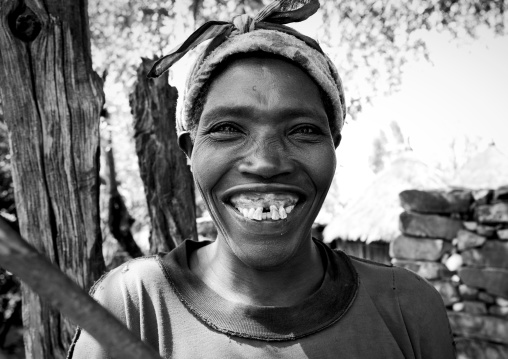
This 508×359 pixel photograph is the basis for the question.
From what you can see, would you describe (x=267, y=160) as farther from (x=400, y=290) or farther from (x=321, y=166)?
(x=400, y=290)

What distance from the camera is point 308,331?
1.36m

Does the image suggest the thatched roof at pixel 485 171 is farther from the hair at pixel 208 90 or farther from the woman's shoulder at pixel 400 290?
the hair at pixel 208 90

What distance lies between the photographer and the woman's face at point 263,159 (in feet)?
4.42

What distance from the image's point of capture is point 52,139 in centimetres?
211

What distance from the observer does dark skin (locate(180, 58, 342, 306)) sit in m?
1.35

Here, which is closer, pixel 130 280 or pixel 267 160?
pixel 267 160

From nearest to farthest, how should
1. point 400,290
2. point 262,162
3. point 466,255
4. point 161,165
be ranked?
point 262,162, point 400,290, point 161,165, point 466,255

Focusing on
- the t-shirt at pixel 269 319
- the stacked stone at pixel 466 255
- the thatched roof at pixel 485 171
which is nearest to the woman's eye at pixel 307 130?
the t-shirt at pixel 269 319

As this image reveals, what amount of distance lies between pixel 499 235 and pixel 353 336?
16.6 feet

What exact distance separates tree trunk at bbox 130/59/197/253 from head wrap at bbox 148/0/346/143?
1.69 m

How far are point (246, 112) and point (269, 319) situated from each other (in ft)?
2.01

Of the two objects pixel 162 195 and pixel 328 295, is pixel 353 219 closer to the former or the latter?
pixel 162 195

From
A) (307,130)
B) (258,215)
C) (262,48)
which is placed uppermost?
(262,48)

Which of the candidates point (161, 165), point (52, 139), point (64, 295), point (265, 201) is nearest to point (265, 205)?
point (265, 201)
